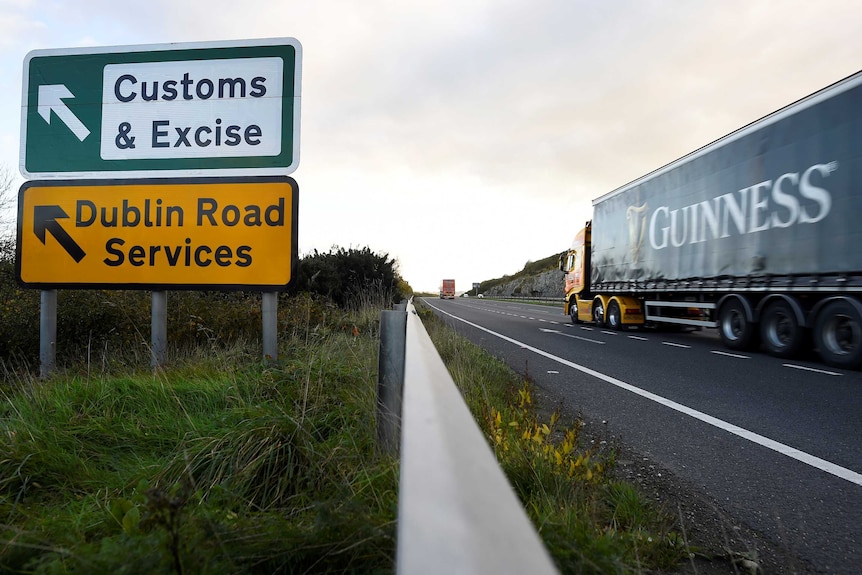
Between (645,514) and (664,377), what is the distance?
5236 mm

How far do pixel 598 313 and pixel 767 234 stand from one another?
8417 mm

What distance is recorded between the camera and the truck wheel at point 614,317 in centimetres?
1613

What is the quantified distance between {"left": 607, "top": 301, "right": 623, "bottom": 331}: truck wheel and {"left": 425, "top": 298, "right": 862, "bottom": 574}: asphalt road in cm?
591

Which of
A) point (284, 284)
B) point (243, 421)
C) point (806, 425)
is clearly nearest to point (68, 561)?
point (243, 421)

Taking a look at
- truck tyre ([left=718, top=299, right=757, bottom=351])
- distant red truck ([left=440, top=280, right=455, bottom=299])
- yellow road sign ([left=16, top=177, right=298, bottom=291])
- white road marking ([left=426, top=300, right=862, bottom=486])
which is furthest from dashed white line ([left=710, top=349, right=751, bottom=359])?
distant red truck ([left=440, top=280, right=455, bottom=299])

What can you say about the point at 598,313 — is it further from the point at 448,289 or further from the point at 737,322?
the point at 448,289

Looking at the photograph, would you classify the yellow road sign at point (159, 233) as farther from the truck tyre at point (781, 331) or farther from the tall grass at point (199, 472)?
the truck tyre at point (781, 331)

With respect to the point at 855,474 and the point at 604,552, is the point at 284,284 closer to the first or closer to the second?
the point at 604,552

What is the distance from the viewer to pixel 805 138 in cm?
891

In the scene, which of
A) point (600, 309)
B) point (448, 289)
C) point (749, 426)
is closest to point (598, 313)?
point (600, 309)

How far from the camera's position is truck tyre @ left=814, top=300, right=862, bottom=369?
26.8 ft

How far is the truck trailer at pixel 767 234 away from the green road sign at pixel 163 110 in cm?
839

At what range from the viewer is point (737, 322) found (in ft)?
36.3

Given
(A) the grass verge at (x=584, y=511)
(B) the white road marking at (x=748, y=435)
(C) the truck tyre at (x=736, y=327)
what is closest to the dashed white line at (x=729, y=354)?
(C) the truck tyre at (x=736, y=327)
